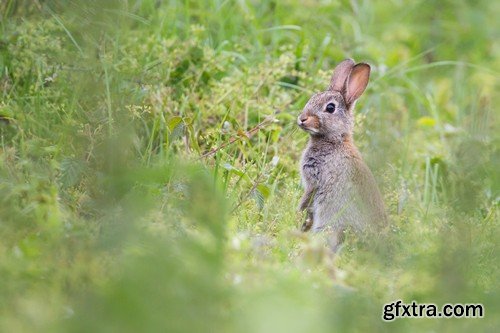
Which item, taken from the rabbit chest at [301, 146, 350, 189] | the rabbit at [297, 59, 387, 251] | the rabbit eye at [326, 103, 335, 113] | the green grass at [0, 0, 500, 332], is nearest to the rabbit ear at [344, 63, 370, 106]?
the rabbit at [297, 59, 387, 251]

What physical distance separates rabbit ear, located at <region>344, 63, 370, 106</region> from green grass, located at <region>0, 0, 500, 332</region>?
0.80 ft

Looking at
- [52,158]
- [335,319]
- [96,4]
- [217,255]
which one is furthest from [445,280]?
[52,158]

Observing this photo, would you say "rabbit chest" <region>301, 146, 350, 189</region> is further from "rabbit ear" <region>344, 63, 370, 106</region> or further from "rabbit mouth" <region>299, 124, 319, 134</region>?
"rabbit ear" <region>344, 63, 370, 106</region>

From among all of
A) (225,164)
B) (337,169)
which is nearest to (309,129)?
(337,169)

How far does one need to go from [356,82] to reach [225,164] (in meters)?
1.24

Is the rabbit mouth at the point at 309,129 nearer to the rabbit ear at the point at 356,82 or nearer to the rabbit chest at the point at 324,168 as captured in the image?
the rabbit chest at the point at 324,168

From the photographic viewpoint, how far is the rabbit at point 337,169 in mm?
5863

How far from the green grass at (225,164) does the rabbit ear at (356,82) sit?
244mm

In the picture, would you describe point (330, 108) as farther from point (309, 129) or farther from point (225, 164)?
point (225, 164)

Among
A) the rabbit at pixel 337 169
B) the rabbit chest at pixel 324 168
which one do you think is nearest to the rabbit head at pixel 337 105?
the rabbit at pixel 337 169

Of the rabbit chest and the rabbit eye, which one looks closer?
the rabbit chest

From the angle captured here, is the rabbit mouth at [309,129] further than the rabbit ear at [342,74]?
No

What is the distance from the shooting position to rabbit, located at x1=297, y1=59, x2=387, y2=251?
5863 millimetres

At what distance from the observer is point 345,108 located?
6.54 meters
